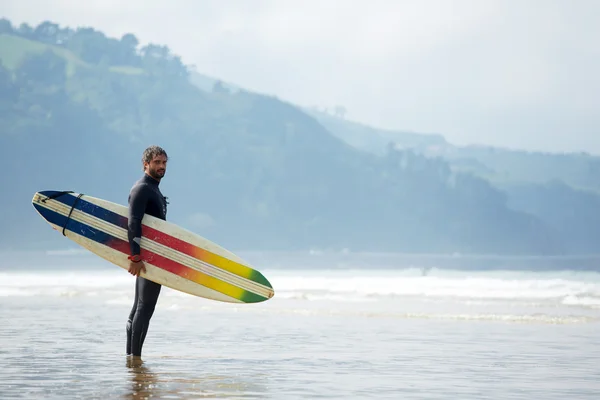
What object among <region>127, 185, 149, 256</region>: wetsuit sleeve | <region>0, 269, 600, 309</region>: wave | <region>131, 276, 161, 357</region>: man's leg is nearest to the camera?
<region>127, 185, 149, 256</region>: wetsuit sleeve

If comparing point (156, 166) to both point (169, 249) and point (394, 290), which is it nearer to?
point (169, 249)

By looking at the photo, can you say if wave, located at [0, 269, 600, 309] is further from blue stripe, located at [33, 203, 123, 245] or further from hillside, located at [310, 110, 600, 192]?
hillside, located at [310, 110, 600, 192]

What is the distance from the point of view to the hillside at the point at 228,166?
137750mm

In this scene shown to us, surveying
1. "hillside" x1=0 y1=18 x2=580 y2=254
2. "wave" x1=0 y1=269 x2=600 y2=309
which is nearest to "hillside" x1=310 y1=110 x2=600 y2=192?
"hillside" x1=0 y1=18 x2=580 y2=254

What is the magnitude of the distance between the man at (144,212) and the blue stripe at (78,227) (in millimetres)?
589

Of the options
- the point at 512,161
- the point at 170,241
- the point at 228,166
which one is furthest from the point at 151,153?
the point at 512,161

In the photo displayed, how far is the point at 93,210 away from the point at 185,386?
2286mm

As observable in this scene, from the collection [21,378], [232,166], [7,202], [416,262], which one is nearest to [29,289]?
[21,378]

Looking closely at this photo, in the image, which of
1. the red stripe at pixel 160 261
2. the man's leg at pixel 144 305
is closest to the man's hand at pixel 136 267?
the man's leg at pixel 144 305

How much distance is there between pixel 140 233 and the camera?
7641 mm

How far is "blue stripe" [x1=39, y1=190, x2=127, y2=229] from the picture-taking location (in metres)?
8.28

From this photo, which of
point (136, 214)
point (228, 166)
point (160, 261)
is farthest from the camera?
point (228, 166)

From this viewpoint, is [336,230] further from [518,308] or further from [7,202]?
[518,308]

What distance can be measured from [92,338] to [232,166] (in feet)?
445
